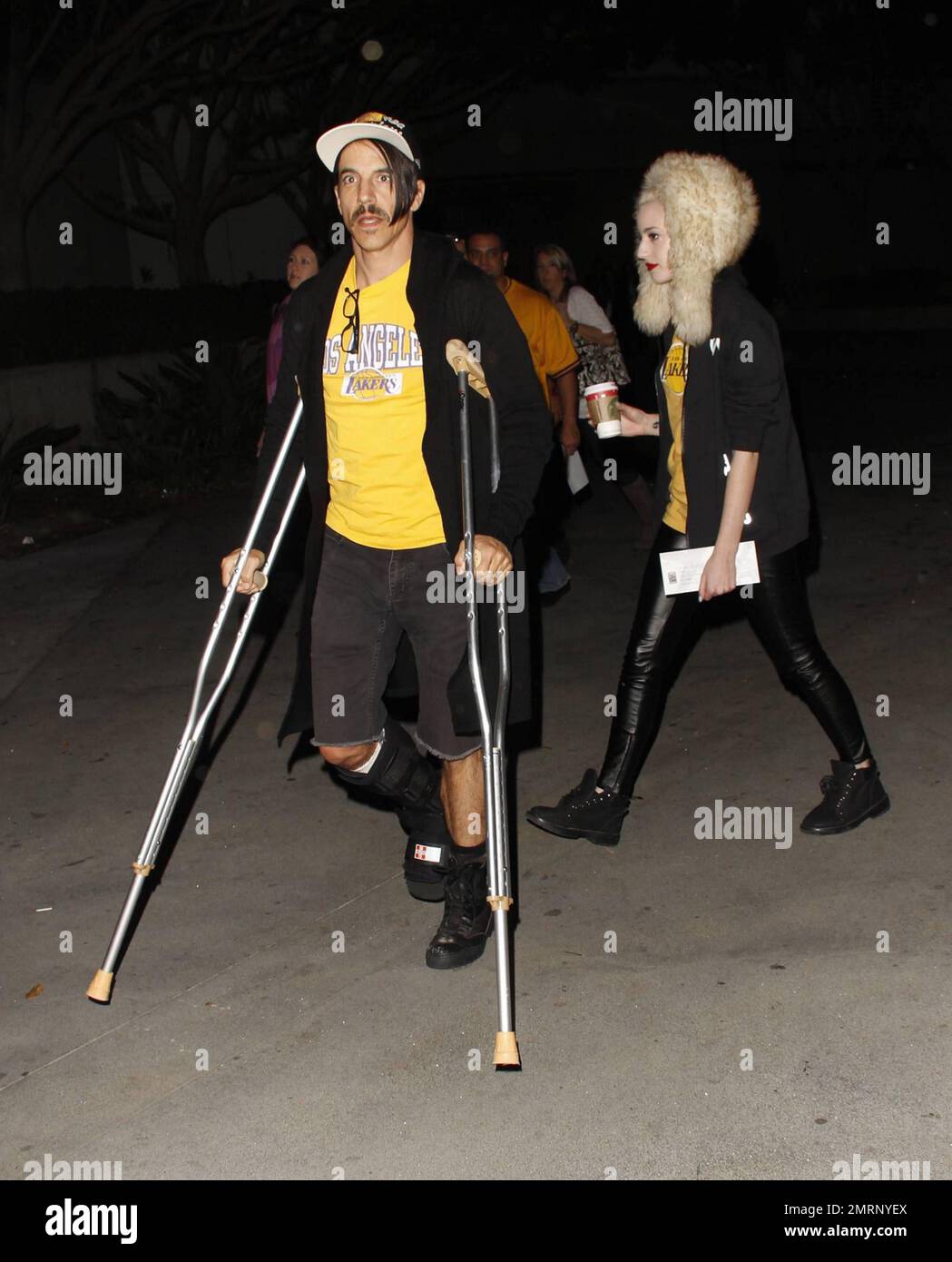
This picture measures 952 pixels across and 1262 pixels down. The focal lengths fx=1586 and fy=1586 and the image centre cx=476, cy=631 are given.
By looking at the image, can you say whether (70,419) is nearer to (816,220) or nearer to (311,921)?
(311,921)

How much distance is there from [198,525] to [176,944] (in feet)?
24.8

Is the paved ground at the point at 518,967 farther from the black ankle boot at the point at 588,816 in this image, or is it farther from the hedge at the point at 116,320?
the hedge at the point at 116,320

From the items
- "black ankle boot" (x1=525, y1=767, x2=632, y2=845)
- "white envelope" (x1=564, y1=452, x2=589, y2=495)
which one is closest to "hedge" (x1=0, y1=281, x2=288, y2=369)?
"white envelope" (x1=564, y1=452, x2=589, y2=495)

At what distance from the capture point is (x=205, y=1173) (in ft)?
11.4

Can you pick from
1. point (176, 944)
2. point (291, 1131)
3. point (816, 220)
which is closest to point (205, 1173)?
point (291, 1131)

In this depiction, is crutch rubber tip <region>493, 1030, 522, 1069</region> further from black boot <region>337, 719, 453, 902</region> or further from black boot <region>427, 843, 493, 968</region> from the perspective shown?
black boot <region>337, 719, 453, 902</region>

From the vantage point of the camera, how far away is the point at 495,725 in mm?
4160

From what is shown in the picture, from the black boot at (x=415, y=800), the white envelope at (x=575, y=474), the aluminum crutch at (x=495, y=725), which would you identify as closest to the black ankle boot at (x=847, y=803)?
the black boot at (x=415, y=800)

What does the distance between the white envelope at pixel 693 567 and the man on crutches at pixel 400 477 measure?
2.24 ft

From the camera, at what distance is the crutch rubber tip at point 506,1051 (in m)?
3.75

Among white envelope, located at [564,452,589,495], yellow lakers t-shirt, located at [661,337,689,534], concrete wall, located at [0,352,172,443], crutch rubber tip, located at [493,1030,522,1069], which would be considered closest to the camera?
crutch rubber tip, located at [493,1030,522,1069]

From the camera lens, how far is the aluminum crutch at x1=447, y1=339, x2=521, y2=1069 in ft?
12.5

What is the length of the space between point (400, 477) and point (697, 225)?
1226mm

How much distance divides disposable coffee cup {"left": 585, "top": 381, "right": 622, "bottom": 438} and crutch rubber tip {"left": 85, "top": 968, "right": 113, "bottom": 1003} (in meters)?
2.17
